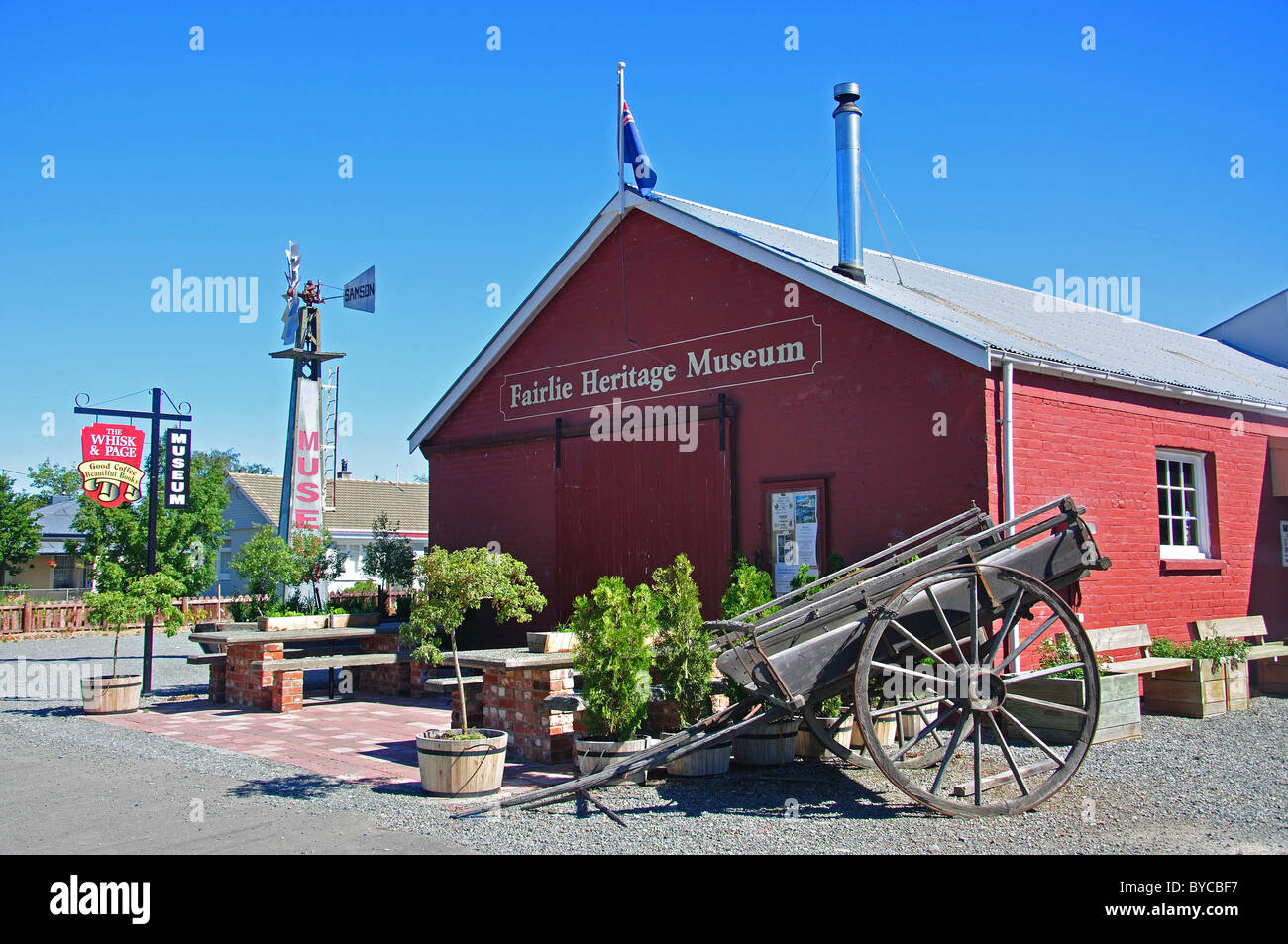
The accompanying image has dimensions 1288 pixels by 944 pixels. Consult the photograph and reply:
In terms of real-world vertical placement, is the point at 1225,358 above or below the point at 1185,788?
above

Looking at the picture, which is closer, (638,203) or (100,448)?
(638,203)

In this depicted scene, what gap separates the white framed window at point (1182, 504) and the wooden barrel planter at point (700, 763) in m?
6.61

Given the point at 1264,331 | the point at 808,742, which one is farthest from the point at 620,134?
the point at 1264,331

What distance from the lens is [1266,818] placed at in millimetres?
6238

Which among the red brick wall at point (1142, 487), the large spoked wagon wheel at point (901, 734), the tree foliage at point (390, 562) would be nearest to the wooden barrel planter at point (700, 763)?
the large spoked wagon wheel at point (901, 734)

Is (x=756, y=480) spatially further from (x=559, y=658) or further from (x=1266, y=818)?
(x=1266, y=818)

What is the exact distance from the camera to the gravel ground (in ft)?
18.6

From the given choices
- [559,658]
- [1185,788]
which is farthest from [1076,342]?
[559,658]

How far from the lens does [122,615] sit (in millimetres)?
11422

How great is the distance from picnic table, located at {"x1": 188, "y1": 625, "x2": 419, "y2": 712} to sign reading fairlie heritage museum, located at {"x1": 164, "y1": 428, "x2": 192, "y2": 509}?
3.83m

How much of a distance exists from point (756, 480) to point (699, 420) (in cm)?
120

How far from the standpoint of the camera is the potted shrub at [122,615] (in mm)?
11445

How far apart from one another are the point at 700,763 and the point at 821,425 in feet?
15.1

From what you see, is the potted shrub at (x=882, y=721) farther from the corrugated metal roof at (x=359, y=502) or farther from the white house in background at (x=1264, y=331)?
the corrugated metal roof at (x=359, y=502)
